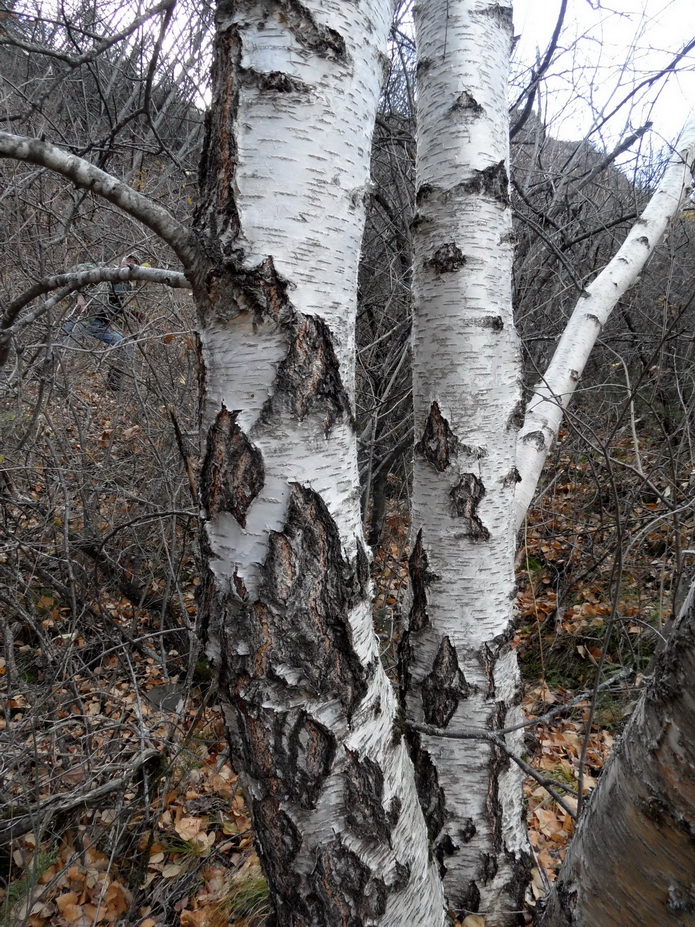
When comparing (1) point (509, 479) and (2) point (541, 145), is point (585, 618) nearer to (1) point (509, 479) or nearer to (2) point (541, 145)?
(1) point (509, 479)

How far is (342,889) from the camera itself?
102 centimetres

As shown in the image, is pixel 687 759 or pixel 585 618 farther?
pixel 585 618

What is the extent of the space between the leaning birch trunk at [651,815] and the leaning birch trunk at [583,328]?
1.09 meters

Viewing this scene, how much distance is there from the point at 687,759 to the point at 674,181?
286cm

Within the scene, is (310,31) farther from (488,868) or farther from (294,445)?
(488,868)

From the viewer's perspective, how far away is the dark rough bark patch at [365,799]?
1.00 m

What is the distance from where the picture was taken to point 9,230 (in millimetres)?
3963

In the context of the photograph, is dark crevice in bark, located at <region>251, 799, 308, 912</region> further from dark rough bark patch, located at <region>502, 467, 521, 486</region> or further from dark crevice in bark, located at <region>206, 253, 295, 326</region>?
dark rough bark patch, located at <region>502, 467, 521, 486</region>

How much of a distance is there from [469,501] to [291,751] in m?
0.79

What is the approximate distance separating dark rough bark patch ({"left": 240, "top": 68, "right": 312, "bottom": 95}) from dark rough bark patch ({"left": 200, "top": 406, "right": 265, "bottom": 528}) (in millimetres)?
522

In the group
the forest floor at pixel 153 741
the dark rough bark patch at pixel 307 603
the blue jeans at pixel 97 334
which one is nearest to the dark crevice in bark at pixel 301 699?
the dark rough bark patch at pixel 307 603

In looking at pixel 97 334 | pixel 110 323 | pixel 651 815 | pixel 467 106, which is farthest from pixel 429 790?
pixel 97 334

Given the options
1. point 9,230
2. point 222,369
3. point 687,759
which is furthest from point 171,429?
point 687,759

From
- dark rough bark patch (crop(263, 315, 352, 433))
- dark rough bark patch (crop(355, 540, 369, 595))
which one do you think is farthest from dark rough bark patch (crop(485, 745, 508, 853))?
dark rough bark patch (crop(263, 315, 352, 433))
